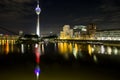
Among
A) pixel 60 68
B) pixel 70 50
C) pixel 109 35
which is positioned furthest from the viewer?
pixel 109 35

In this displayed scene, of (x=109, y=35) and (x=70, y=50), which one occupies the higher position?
(x=109, y=35)

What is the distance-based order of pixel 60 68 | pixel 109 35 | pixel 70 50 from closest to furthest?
pixel 60 68 < pixel 70 50 < pixel 109 35

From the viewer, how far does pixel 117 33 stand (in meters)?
153

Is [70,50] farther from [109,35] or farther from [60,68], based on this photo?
[109,35]

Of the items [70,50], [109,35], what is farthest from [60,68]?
[109,35]

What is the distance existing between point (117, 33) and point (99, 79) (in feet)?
460

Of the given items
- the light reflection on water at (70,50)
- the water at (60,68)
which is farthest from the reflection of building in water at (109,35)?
the water at (60,68)

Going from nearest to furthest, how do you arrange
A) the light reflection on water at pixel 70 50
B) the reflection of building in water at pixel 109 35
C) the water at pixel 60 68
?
1. the water at pixel 60 68
2. the light reflection on water at pixel 70 50
3. the reflection of building in water at pixel 109 35

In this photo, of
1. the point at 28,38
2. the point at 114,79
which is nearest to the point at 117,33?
the point at 28,38

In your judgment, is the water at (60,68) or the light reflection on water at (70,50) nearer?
the water at (60,68)

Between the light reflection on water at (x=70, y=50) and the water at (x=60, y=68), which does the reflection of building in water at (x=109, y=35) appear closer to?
the light reflection on water at (x=70, y=50)

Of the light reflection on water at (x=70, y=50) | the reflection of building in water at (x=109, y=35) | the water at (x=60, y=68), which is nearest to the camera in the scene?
the water at (x=60, y=68)

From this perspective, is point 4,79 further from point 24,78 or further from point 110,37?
point 110,37

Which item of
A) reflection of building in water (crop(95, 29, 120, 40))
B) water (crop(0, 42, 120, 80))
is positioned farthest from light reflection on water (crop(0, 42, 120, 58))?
reflection of building in water (crop(95, 29, 120, 40))
